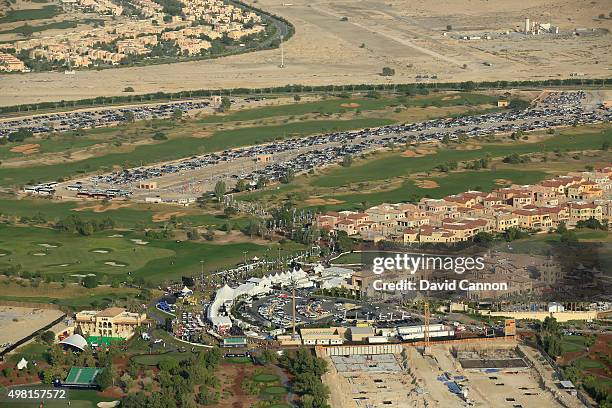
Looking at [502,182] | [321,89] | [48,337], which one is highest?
[48,337]

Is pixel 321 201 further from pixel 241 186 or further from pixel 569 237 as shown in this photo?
pixel 569 237

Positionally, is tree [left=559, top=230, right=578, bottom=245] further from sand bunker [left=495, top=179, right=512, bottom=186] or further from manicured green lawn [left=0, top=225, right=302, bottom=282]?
sand bunker [left=495, top=179, right=512, bottom=186]

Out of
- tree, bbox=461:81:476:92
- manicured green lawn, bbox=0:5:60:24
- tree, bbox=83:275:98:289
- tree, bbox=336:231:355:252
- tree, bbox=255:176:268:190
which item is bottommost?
manicured green lawn, bbox=0:5:60:24

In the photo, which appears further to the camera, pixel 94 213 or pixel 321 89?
pixel 321 89

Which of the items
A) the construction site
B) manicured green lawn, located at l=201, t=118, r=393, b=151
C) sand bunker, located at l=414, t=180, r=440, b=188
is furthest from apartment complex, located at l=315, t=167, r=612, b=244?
manicured green lawn, located at l=201, t=118, r=393, b=151

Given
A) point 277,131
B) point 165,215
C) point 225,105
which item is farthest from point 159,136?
point 165,215

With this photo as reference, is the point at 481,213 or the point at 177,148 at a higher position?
the point at 481,213

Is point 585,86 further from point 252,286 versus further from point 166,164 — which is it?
point 252,286
